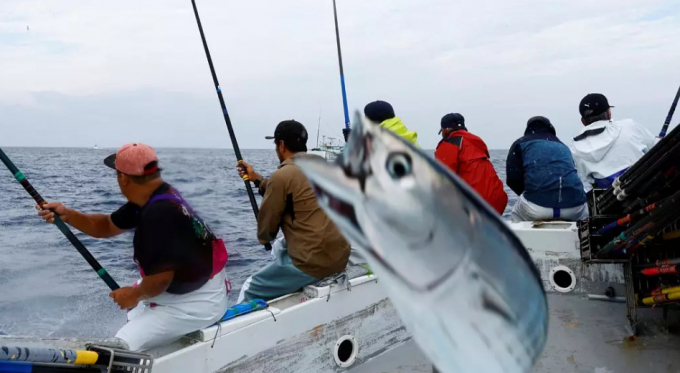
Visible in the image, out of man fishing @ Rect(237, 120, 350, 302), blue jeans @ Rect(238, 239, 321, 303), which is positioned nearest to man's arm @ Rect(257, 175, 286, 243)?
man fishing @ Rect(237, 120, 350, 302)

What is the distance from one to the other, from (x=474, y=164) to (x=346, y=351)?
1.78 metres

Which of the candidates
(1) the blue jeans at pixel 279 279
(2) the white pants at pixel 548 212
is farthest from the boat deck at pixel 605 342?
(1) the blue jeans at pixel 279 279

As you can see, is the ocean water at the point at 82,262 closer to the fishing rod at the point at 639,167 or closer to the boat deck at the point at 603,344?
the boat deck at the point at 603,344

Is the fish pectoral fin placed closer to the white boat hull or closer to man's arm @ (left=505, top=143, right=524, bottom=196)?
the white boat hull

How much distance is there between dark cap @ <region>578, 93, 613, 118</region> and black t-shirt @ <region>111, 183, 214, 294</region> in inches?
135

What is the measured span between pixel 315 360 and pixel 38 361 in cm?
156

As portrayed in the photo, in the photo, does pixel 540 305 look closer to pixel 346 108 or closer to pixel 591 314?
pixel 591 314

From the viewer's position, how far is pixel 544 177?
4.38 metres

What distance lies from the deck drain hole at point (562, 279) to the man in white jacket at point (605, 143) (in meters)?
0.76

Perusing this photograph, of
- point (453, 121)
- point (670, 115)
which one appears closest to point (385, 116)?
point (453, 121)

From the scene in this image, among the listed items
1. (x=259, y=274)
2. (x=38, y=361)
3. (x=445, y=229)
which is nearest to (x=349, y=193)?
(x=445, y=229)

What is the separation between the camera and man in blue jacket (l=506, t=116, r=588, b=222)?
432 cm

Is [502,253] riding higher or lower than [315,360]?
higher

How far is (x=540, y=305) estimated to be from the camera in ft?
3.26
